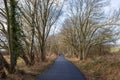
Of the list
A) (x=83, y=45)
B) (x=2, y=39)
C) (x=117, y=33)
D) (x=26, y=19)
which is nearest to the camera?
(x=2, y=39)

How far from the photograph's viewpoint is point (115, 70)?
17375mm

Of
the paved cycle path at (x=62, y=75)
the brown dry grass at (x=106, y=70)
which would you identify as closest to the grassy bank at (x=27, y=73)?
the paved cycle path at (x=62, y=75)

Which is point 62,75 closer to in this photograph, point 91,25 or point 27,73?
point 27,73

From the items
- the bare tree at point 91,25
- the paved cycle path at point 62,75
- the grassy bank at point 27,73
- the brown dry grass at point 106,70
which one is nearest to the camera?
the grassy bank at point 27,73

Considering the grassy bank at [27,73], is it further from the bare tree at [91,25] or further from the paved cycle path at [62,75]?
the bare tree at [91,25]

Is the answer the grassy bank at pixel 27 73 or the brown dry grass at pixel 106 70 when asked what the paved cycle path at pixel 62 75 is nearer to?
the grassy bank at pixel 27 73

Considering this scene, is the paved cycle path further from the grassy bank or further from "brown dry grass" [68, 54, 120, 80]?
"brown dry grass" [68, 54, 120, 80]

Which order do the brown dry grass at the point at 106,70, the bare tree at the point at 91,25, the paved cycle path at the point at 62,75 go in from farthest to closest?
the bare tree at the point at 91,25 < the brown dry grass at the point at 106,70 < the paved cycle path at the point at 62,75

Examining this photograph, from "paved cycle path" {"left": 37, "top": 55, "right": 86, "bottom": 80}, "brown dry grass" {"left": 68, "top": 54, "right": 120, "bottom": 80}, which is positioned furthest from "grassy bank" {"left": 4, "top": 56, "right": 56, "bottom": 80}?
"brown dry grass" {"left": 68, "top": 54, "right": 120, "bottom": 80}

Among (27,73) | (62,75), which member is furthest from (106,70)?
(27,73)

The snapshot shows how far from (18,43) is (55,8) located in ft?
66.5

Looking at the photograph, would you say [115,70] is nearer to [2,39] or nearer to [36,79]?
[36,79]

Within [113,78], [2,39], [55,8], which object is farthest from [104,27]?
[113,78]

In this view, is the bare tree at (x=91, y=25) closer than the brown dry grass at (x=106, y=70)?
No
